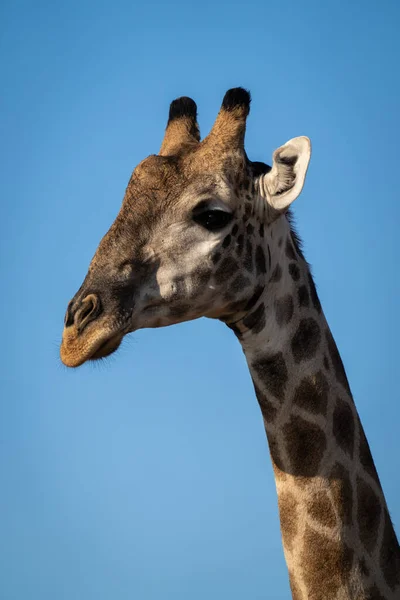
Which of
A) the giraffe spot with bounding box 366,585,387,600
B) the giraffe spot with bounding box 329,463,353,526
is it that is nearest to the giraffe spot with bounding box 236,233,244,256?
the giraffe spot with bounding box 329,463,353,526

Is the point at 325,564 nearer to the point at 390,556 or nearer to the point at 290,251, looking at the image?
the point at 390,556

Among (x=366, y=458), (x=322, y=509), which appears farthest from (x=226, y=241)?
(x=322, y=509)

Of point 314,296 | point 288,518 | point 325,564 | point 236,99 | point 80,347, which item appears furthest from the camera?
point 236,99

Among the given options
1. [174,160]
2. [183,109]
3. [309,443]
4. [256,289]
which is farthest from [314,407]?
[183,109]

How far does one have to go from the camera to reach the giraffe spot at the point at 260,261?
629cm

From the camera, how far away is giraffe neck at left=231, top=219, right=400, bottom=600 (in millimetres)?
5578

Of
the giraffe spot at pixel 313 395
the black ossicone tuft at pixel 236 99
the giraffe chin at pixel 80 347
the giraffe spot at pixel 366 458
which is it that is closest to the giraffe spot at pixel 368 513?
the giraffe spot at pixel 366 458

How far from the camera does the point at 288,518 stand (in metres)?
5.78

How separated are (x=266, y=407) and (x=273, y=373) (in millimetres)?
248

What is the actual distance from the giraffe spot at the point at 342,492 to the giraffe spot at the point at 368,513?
0.09 m

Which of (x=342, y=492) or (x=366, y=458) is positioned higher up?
(x=366, y=458)

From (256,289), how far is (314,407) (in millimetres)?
961

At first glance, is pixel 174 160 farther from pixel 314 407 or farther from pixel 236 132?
pixel 314 407

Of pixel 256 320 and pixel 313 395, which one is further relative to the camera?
pixel 256 320
